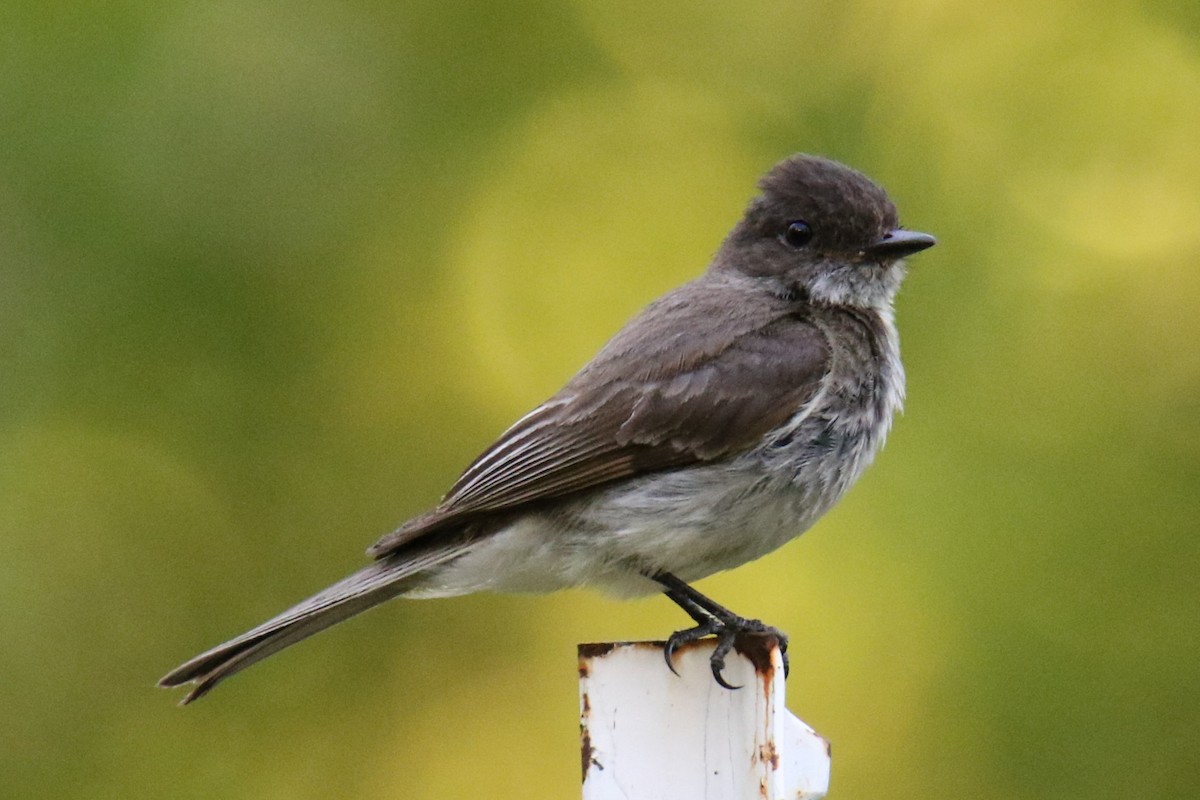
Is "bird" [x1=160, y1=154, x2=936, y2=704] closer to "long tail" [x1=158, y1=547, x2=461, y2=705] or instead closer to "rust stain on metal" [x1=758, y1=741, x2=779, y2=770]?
"long tail" [x1=158, y1=547, x2=461, y2=705]

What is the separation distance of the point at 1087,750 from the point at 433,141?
9.03 feet

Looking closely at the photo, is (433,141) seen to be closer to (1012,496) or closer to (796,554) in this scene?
(796,554)

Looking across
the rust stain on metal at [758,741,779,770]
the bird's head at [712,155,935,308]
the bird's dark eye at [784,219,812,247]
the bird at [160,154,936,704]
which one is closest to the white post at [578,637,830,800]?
the rust stain on metal at [758,741,779,770]

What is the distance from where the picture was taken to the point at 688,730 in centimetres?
279

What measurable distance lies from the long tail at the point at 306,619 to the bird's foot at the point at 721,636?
0.76 metres

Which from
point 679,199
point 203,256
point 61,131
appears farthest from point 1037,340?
point 61,131

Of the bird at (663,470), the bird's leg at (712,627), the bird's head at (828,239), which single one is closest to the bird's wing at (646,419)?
the bird at (663,470)

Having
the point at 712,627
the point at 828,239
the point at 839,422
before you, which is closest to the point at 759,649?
the point at 712,627

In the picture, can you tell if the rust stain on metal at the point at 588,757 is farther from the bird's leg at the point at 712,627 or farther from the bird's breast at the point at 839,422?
the bird's breast at the point at 839,422

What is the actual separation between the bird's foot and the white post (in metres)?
0.02

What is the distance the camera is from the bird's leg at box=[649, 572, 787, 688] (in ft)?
9.68

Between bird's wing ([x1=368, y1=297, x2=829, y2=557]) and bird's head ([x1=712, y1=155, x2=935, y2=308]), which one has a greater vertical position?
bird's head ([x1=712, y1=155, x2=935, y2=308])

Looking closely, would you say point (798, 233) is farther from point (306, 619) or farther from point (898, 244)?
point (306, 619)

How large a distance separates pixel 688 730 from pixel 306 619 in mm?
1377
